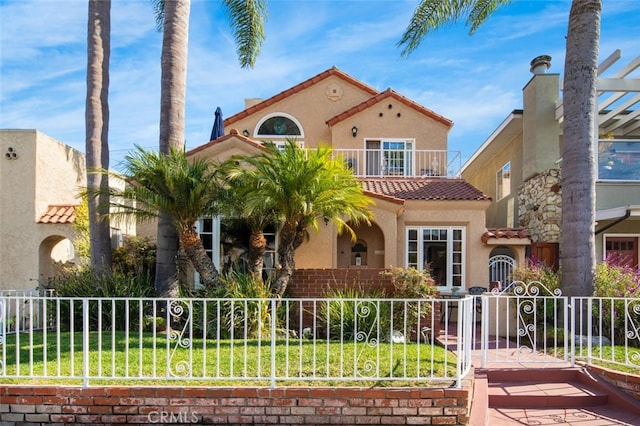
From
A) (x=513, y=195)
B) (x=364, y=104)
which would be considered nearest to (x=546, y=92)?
(x=513, y=195)

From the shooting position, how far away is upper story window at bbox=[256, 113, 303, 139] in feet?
59.7

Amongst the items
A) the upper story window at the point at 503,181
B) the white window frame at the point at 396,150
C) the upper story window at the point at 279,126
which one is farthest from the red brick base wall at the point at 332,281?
the upper story window at the point at 503,181

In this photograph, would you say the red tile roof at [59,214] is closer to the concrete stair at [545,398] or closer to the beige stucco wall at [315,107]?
the beige stucco wall at [315,107]

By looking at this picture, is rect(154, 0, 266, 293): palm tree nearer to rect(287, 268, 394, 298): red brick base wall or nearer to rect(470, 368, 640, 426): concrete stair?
rect(287, 268, 394, 298): red brick base wall

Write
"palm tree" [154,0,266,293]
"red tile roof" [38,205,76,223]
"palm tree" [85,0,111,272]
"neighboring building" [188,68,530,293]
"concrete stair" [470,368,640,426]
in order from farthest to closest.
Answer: "red tile roof" [38,205,76,223], "neighboring building" [188,68,530,293], "palm tree" [85,0,111,272], "palm tree" [154,0,266,293], "concrete stair" [470,368,640,426]

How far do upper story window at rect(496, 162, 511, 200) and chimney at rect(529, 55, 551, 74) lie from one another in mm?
4694

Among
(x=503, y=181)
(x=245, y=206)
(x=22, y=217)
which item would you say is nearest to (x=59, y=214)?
(x=22, y=217)

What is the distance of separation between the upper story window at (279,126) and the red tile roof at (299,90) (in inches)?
23.9

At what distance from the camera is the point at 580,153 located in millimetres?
9289

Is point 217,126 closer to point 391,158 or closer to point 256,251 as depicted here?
point 391,158

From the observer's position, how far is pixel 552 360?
7645mm

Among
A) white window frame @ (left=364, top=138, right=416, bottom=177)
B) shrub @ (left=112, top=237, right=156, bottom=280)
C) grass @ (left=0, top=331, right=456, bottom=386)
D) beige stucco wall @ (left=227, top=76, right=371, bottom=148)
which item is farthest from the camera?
beige stucco wall @ (left=227, top=76, right=371, bottom=148)

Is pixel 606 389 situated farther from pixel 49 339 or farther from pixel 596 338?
pixel 49 339

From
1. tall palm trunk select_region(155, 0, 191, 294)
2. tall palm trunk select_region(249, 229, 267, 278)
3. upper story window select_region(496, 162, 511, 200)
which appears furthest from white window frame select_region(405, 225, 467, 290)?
tall palm trunk select_region(155, 0, 191, 294)
